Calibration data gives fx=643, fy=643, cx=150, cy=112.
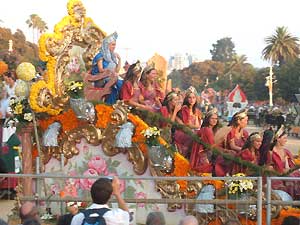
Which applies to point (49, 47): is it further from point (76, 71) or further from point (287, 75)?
point (287, 75)

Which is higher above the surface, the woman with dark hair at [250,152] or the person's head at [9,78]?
the person's head at [9,78]

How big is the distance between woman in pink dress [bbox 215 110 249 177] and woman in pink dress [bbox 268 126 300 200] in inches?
16.9

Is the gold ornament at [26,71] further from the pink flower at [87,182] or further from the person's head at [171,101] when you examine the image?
the person's head at [171,101]

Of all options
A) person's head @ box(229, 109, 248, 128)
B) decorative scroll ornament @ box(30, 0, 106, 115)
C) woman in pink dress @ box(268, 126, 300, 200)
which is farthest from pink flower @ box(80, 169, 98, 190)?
woman in pink dress @ box(268, 126, 300, 200)

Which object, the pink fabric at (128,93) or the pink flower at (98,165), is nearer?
the pink flower at (98,165)

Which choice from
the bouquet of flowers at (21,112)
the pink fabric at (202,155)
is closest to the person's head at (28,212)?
the pink fabric at (202,155)

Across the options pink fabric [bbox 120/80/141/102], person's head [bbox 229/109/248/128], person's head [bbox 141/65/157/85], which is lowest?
person's head [bbox 229/109/248/128]

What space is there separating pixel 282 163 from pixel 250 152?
0.49m

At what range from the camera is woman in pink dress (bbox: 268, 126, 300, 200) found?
7.92 m

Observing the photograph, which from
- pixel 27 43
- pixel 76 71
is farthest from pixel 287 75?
pixel 76 71

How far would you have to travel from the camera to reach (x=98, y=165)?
9.17m

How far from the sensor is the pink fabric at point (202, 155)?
8375 millimetres

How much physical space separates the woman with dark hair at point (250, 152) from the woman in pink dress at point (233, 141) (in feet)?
0.40

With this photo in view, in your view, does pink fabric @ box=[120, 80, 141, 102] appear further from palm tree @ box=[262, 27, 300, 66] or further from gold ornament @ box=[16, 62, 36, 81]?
palm tree @ box=[262, 27, 300, 66]
